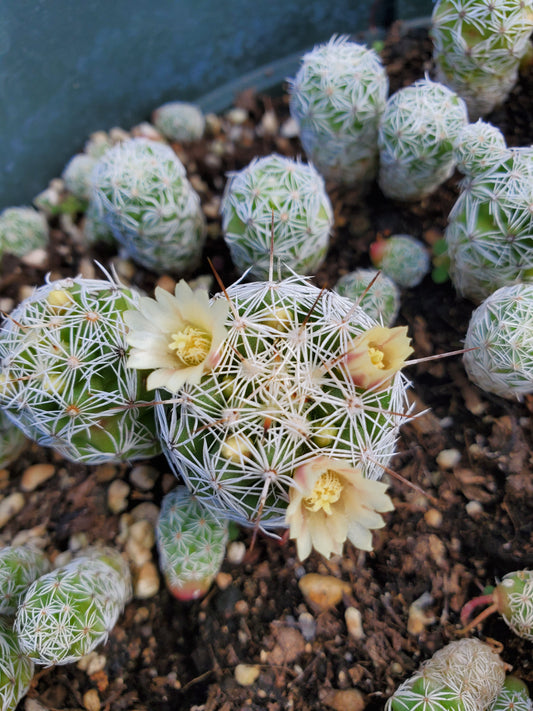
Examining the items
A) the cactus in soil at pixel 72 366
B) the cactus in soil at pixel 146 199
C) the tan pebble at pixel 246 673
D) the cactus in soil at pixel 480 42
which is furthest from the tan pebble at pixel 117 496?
the cactus in soil at pixel 480 42

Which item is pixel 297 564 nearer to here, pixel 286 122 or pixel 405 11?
pixel 286 122

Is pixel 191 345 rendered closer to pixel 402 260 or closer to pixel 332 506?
pixel 332 506

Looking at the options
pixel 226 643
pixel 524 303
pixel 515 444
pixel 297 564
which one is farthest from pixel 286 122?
pixel 226 643

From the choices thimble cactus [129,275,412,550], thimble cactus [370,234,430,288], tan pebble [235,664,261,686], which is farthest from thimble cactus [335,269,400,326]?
tan pebble [235,664,261,686]

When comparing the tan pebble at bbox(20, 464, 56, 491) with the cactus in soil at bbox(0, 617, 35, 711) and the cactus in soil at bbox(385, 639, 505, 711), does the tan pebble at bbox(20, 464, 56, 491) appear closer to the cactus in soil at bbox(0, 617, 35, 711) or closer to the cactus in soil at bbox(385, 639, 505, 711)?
the cactus in soil at bbox(0, 617, 35, 711)

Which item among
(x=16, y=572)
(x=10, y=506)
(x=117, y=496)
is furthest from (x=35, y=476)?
(x=16, y=572)

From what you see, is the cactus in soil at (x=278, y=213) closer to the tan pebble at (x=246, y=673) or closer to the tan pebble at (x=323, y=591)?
the tan pebble at (x=323, y=591)
